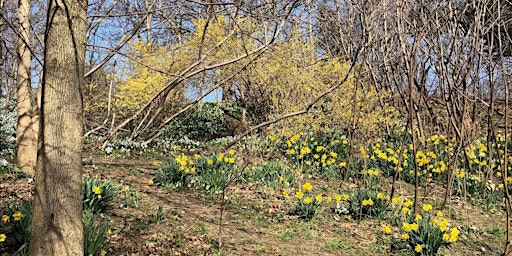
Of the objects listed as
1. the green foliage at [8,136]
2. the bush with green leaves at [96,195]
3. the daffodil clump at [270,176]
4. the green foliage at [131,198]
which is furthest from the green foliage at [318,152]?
the green foliage at [8,136]

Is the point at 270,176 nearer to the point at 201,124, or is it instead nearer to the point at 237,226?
the point at 237,226

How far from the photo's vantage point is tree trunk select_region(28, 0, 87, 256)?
244 centimetres

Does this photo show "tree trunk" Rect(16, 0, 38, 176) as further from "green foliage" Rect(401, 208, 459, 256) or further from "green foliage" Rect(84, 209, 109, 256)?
"green foliage" Rect(401, 208, 459, 256)

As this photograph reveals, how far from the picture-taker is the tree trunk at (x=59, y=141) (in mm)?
2441

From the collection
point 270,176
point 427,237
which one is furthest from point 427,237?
point 270,176

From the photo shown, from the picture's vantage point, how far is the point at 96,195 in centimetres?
399

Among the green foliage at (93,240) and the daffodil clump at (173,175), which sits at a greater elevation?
the daffodil clump at (173,175)

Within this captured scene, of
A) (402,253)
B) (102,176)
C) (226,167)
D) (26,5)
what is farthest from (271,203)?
(26,5)

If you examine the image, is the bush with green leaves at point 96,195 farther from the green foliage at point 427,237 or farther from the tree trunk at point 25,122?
the green foliage at point 427,237

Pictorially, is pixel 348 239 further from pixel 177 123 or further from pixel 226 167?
pixel 177 123

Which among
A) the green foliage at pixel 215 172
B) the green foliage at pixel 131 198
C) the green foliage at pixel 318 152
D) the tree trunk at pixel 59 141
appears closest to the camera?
the tree trunk at pixel 59 141

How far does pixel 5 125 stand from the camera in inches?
430

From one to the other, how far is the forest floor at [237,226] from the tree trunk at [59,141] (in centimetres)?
86

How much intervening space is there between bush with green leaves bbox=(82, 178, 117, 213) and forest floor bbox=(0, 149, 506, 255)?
0.14m
